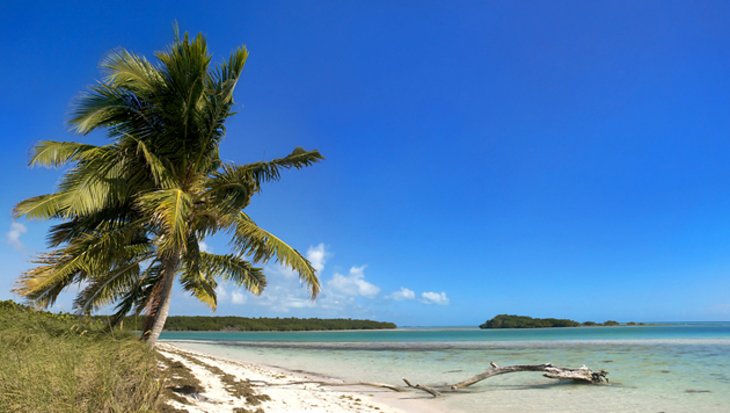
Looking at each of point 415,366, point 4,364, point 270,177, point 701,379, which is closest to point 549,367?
point 701,379

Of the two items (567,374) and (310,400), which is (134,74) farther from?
(567,374)

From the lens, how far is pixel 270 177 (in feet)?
32.6

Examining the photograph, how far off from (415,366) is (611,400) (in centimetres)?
1064

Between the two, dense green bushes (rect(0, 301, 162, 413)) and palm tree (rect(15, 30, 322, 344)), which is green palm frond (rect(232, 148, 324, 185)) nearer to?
palm tree (rect(15, 30, 322, 344))

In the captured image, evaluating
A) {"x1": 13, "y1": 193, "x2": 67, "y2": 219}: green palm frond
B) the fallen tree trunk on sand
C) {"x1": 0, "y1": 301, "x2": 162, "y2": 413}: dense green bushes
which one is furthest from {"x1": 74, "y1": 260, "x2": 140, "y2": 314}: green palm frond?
the fallen tree trunk on sand

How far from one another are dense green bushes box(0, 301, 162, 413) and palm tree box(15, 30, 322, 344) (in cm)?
247

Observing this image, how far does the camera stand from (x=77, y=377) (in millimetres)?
4871

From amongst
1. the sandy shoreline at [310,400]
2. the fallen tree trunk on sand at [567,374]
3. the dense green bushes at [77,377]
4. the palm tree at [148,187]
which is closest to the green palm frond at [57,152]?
the palm tree at [148,187]

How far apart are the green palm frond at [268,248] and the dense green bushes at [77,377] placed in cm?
359

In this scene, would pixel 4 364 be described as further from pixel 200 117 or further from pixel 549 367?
pixel 549 367

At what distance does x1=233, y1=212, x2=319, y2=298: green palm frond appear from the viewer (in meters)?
9.63

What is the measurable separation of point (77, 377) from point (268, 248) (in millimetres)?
5023

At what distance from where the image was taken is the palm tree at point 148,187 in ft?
27.8

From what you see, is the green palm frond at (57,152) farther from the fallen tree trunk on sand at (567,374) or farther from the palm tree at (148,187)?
the fallen tree trunk on sand at (567,374)
